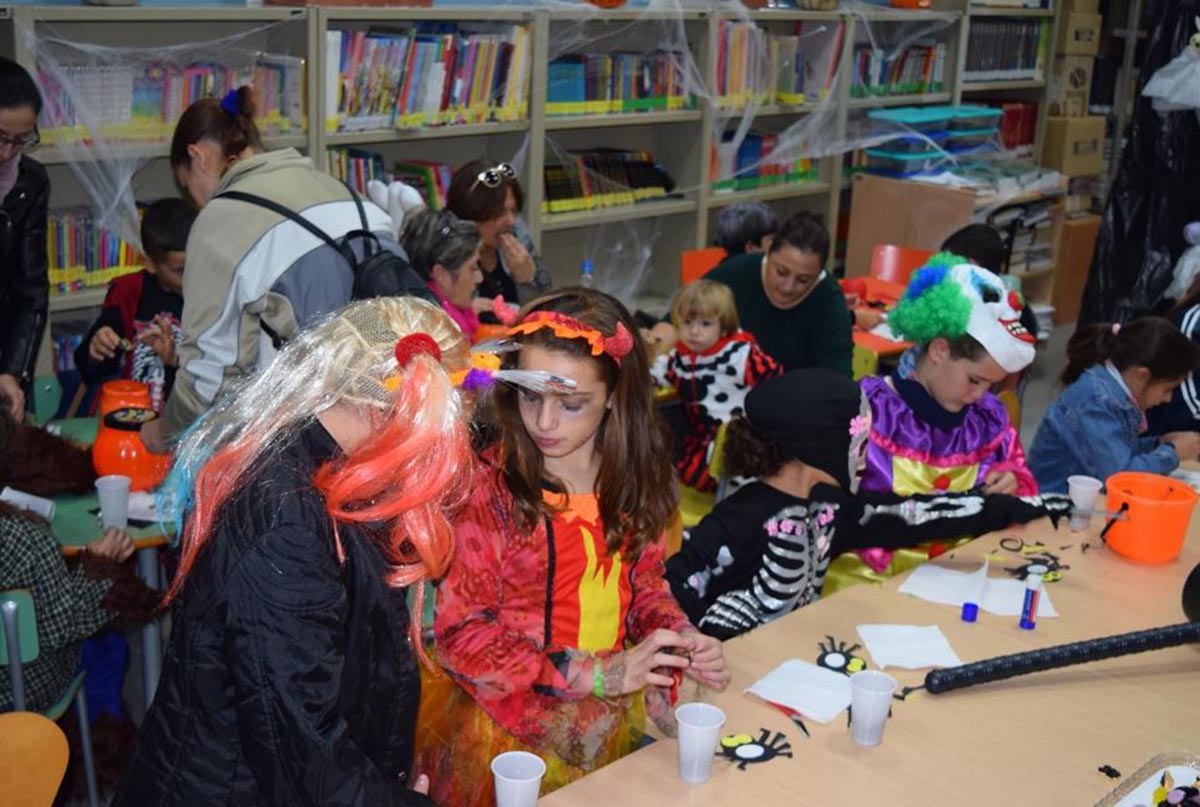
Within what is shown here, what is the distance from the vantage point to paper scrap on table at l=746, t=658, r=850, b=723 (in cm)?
209

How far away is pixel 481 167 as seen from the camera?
418 cm

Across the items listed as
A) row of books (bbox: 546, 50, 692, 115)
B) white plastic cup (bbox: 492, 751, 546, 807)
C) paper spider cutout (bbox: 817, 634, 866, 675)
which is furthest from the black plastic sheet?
white plastic cup (bbox: 492, 751, 546, 807)

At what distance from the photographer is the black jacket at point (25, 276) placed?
11.3ft

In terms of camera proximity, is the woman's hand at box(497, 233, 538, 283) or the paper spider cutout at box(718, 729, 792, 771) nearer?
the paper spider cutout at box(718, 729, 792, 771)

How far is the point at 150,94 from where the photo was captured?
4.05 meters

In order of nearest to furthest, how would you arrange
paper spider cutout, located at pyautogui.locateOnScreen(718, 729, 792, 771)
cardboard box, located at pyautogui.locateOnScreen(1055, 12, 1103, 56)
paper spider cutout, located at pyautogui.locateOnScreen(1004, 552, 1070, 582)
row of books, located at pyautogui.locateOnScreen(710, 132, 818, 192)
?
paper spider cutout, located at pyautogui.locateOnScreen(718, 729, 792, 771)
paper spider cutout, located at pyautogui.locateOnScreen(1004, 552, 1070, 582)
row of books, located at pyautogui.locateOnScreen(710, 132, 818, 192)
cardboard box, located at pyautogui.locateOnScreen(1055, 12, 1103, 56)

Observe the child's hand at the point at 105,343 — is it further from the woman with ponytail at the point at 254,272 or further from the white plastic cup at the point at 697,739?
the white plastic cup at the point at 697,739

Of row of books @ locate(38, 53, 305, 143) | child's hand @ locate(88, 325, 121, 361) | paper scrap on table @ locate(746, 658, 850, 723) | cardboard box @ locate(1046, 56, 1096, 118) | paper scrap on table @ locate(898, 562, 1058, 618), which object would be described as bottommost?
paper scrap on table @ locate(746, 658, 850, 723)

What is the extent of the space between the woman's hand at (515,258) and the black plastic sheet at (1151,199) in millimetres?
3153

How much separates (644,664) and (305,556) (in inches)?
25.2

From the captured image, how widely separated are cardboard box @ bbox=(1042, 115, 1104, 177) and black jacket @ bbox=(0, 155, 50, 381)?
6.05 m

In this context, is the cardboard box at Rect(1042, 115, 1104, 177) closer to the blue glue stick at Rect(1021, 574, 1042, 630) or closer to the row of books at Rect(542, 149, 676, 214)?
the row of books at Rect(542, 149, 676, 214)

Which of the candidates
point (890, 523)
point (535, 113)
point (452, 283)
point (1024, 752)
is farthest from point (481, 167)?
point (1024, 752)

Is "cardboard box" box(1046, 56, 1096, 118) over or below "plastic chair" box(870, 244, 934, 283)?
over
